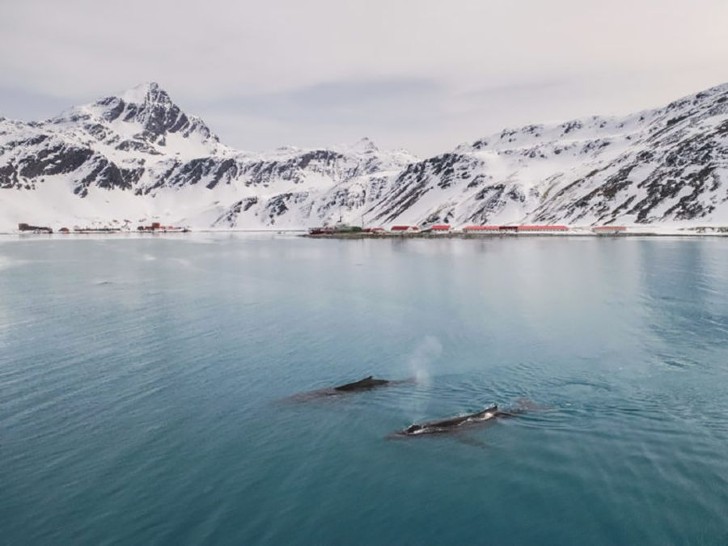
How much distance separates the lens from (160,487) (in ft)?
87.1

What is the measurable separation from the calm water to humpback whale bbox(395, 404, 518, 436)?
109 cm

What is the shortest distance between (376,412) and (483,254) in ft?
460

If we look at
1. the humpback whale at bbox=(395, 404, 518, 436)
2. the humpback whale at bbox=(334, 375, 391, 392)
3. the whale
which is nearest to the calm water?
the humpback whale at bbox=(395, 404, 518, 436)

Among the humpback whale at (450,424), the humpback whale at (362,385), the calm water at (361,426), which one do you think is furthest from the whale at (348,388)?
the humpback whale at (450,424)

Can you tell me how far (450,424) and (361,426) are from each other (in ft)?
18.3

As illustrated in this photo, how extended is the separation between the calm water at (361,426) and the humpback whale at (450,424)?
1095 millimetres

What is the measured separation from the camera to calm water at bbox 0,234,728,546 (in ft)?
78.4

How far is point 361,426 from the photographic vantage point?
33.9 metres

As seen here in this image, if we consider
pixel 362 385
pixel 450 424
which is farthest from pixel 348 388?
pixel 450 424

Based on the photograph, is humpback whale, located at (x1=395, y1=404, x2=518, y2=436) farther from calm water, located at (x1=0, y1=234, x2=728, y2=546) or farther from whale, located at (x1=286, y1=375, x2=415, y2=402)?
whale, located at (x1=286, y1=375, x2=415, y2=402)

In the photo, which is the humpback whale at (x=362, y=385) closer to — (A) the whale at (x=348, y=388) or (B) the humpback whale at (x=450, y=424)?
(A) the whale at (x=348, y=388)

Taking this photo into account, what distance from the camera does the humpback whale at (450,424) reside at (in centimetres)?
3248

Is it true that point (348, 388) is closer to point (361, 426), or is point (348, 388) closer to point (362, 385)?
point (362, 385)

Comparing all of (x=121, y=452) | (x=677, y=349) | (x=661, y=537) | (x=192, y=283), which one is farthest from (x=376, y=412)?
(x=192, y=283)
